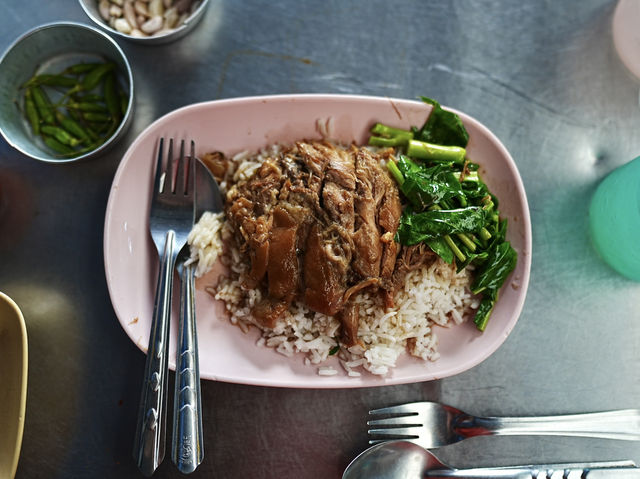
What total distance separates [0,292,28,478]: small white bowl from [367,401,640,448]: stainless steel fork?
1.95m

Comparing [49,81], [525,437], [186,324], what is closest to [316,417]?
[186,324]

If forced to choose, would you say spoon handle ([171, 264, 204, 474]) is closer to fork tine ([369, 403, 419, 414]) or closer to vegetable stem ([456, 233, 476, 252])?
fork tine ([369, 403, 419, 414])

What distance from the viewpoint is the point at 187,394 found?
2467mm

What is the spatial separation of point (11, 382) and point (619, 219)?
3.65 metres

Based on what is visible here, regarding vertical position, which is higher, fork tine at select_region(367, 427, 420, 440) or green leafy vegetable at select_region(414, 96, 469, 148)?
green leafy vegetable at select_region(414, 96, 469, 148)

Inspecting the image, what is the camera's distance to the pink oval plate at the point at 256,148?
2684 mm

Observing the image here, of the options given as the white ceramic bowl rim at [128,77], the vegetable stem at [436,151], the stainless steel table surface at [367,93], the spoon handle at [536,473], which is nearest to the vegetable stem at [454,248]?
the vegetable stem at [436,151]

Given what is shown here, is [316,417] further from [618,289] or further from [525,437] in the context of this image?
[618,289]

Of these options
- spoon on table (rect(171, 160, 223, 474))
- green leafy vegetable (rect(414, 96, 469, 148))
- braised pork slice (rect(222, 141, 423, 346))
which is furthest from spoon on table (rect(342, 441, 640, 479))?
green leafy vegetable (rect(414, 96, 469, 148))

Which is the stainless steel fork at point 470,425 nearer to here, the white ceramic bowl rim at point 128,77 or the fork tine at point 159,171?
the fork tine at point 159,171

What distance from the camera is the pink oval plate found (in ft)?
8.80

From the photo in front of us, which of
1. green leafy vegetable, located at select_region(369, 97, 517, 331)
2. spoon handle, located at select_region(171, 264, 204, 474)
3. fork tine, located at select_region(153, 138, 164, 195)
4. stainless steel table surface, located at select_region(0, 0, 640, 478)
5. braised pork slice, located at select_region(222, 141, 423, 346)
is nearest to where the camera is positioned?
spoon handle, located at select_region(171, 264, 204, 474)

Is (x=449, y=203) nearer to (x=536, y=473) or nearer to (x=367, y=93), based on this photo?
(x=367, y=93)

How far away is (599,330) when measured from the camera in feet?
10.2
